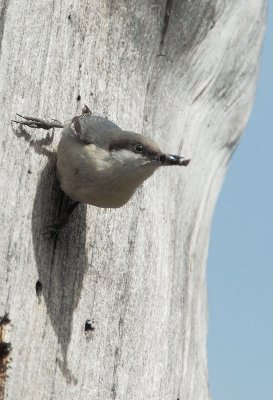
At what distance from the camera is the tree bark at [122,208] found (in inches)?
123

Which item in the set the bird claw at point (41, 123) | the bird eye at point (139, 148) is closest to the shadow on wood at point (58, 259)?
the bird claw at point (41, 123)

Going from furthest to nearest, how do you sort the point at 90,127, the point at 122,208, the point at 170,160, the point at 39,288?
the point at 122,208 → the point at 90,127 → the point at 170,160 → the point at 39,288

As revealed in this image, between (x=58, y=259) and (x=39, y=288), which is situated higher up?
(x=58, y=259)

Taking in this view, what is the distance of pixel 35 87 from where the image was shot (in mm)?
3330

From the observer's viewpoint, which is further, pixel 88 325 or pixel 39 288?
pixel 88 325

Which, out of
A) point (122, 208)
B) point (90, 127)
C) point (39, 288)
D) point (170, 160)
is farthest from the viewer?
point (122, 208)

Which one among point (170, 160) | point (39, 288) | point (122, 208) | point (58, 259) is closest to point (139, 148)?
point (170, 160)

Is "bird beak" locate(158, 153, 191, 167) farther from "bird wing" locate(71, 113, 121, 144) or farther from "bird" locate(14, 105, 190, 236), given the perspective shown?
"bird wing" locate(71, 113, 121, 144)

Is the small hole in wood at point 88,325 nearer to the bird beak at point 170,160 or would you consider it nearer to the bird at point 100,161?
the bird at point 100,161

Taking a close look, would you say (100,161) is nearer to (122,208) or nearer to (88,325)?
(122,208)

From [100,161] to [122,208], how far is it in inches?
13.6

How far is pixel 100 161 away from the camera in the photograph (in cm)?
332

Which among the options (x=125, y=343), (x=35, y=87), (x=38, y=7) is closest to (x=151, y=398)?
(x=125, y=343)

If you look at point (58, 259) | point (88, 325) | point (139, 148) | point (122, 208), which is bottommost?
point (88, 325)
